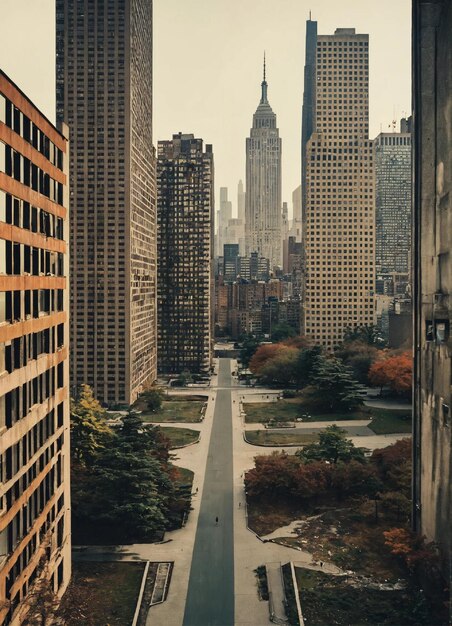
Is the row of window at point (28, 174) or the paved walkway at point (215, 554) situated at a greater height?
the row of window at point (28, 174)

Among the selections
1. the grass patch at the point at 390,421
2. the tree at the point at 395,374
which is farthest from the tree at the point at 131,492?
the tree at the point at 395,374

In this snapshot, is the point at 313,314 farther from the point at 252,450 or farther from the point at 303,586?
the point at 303,586

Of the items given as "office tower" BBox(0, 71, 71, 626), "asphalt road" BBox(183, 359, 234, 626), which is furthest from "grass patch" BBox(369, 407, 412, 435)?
"office tower" BBox(0, 71, 71, 626)

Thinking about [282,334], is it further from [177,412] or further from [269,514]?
[269,514]

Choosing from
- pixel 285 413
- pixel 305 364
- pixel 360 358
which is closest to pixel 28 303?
pixel 285 413

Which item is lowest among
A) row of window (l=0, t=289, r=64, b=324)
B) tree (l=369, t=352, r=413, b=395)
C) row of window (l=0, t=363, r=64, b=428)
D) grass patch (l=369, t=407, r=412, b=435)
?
grass patch (l=369, t=407, r=412, b=435)

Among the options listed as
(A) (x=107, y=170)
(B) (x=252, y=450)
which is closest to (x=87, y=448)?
(B) (x=252, y=450)

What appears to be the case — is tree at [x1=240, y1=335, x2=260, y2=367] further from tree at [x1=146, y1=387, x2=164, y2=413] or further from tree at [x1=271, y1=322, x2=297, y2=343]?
tree at [x1=146, y1=387, x2=164, y2=413]

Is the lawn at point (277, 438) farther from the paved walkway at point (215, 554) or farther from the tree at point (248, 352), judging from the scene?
the tree at point (248, 352)
